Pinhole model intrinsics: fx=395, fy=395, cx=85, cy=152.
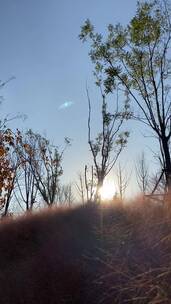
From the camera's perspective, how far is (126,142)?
16.4 m

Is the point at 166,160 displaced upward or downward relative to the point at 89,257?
upward

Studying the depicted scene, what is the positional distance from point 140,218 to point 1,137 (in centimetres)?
622

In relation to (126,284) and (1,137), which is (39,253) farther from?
(1,137)

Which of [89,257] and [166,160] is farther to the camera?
[166,160]

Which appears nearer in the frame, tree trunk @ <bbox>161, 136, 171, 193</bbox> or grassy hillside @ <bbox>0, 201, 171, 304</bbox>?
grassy hillside @ <bbox>0, 201, 171, 304</bbox>

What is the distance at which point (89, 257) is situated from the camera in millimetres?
7375

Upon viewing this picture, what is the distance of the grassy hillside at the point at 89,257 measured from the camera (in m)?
5.63

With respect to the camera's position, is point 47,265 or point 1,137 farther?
point 1,137

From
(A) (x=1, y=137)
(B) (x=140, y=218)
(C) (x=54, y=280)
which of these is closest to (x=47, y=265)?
(C) (x=54, y=280)

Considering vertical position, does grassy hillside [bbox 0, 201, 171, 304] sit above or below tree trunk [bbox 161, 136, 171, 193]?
below

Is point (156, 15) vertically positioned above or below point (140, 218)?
above

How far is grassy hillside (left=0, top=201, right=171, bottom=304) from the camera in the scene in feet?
18.5

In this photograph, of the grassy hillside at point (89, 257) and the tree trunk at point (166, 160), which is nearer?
the grassy hillside at point (89, 257)

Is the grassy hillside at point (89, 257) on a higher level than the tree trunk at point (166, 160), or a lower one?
lower
